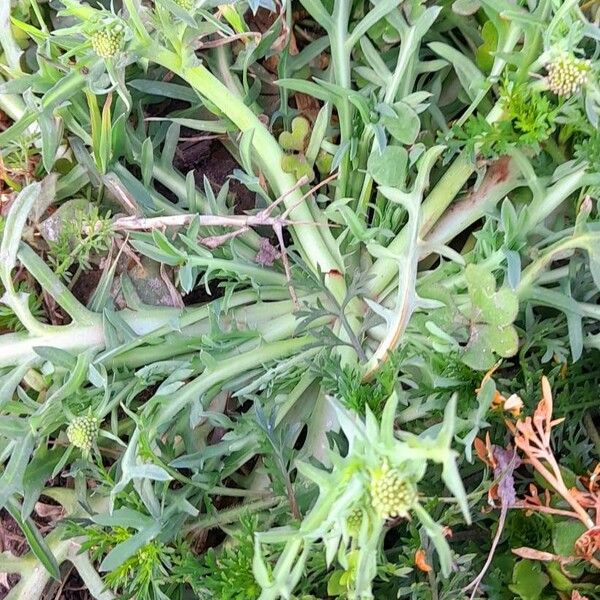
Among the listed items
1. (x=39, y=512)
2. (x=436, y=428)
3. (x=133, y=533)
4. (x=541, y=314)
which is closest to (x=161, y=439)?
(x=133, y=533)

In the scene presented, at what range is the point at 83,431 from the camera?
843 millimetres

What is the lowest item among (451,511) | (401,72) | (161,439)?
(451,511)

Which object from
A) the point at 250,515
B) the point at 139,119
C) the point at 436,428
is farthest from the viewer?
the point at 139,119

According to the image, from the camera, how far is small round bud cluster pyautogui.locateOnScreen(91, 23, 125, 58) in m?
0.79

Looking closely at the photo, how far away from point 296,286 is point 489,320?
0.24 metres

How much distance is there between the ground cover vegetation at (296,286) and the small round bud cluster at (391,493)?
206mm

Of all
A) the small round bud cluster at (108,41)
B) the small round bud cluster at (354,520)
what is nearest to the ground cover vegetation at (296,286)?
the small round bud cluster at (108,41)

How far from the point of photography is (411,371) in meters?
0.94

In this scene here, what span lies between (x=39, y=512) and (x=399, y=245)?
613 mm

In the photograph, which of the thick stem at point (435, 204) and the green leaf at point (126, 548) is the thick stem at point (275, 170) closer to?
the thick stem at point (435, 204)

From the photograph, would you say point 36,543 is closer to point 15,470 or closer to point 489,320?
point 15,470

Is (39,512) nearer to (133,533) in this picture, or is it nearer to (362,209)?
(133,533)

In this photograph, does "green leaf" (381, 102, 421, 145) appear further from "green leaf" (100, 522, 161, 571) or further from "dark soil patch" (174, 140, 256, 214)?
"green leaf" (100, 522, 161, 571)

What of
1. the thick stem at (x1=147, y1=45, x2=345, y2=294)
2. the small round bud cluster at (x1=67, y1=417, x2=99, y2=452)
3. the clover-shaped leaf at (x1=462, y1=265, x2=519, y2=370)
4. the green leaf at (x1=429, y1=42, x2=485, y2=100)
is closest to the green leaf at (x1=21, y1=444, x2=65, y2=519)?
the small round bud cluster at (x1=67, y1=417, x2=99, y2=452)
